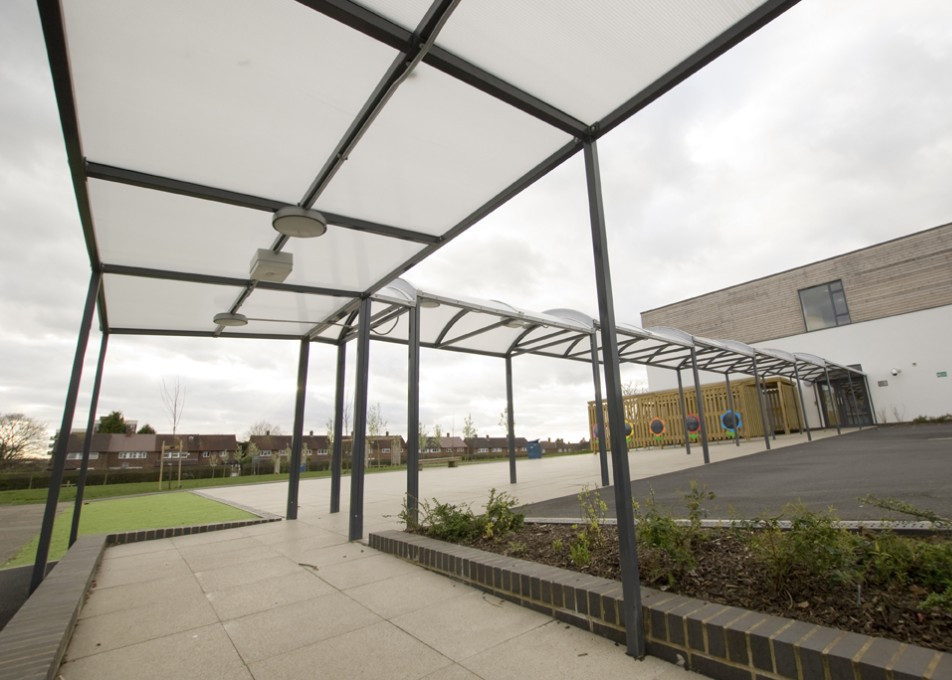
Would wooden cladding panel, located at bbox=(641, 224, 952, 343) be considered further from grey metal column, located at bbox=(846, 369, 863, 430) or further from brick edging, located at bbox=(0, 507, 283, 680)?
brick edging, located at bbox=(0, 507, 283, 680)

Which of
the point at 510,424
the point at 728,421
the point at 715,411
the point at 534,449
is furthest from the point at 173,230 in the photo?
the point at 715,411

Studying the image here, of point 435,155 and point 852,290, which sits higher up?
point 852,290

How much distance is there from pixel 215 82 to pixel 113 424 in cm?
6810

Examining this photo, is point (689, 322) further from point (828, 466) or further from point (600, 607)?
point (600, 607)

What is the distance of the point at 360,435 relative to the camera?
590 cm

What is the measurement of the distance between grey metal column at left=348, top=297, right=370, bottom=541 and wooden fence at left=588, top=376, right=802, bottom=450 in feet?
64.7

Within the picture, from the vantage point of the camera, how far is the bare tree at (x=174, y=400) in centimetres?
2256

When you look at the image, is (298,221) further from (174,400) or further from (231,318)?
(174,400)

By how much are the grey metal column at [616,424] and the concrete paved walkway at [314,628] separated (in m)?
0.20

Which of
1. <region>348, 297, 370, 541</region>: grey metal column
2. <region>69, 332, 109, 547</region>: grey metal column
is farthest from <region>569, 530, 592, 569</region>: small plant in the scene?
<region>69, 332, 109, 547</region>: grey metal column

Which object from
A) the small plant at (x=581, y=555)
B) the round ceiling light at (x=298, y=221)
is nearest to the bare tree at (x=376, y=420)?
the round ceiling light at (x=298, y=221)

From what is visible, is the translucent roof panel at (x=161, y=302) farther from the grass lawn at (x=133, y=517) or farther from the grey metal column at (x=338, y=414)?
the grass lawn at (x=133, y=517)

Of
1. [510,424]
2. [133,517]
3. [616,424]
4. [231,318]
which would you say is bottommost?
[133,517]

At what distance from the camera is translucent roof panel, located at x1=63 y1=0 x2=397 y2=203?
2.21 metres
